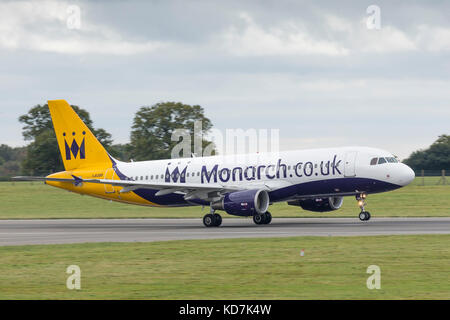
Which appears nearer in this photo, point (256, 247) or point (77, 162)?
point (256, 247)

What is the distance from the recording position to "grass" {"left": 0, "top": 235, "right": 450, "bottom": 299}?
14.6 metres

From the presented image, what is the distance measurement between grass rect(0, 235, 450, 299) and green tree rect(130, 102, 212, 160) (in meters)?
71.7

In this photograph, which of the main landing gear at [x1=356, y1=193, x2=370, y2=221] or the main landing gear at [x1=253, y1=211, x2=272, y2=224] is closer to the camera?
the main landing gear at [x1=356, y1=193, x2=370, y2=221]

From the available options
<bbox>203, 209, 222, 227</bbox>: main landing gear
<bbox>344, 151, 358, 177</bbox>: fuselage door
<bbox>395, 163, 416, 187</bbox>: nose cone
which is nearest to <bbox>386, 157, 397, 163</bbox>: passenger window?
<bbox>395, 163, 416, 187</bbox>: nose cone

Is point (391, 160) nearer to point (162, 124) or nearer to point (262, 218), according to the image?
point (262, 218)

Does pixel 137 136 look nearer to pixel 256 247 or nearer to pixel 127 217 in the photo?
pixel 127 217

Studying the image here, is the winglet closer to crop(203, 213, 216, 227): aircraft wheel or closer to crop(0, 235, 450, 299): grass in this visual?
crop(203, 213, 216, 227): aircraft wheel

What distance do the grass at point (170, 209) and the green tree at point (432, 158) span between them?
51.8 metres

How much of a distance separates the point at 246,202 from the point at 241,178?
3.50m

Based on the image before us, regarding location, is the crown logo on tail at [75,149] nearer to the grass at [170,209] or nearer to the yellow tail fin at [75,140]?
the yellow tail fin at [75,140]

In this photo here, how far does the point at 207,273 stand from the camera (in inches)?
697

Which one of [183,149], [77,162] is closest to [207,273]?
[77,162]

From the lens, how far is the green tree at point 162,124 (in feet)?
321

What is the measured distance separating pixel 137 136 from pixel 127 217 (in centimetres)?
5440
